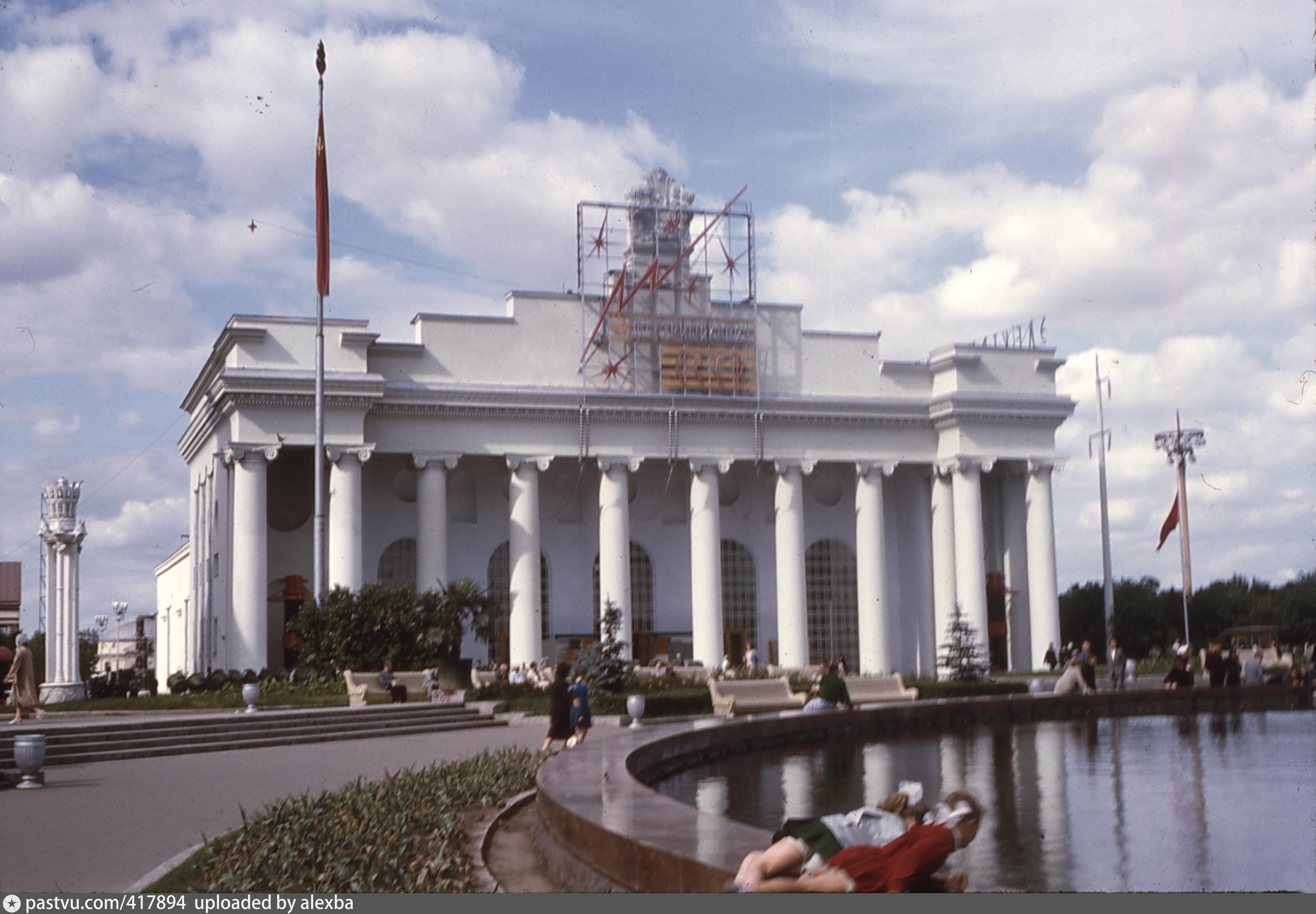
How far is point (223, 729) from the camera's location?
2659 centimetres

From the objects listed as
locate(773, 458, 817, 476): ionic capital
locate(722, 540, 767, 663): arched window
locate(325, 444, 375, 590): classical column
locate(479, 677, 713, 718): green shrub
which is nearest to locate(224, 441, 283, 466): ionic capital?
locate(325, 444, 375, 590): classical column

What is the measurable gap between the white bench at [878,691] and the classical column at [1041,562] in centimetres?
2362

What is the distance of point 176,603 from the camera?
2675 inches

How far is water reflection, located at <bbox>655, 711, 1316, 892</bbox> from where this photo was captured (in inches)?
421

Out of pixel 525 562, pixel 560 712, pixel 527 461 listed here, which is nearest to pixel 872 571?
pixel 525 562

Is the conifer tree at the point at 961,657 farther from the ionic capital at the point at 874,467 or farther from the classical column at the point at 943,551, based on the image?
the ionic capital at the point at 874,467

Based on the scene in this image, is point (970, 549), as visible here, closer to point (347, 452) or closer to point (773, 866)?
point (347, 452)

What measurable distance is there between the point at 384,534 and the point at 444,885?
44.9 meters

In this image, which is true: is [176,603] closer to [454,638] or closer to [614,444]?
[614,444]

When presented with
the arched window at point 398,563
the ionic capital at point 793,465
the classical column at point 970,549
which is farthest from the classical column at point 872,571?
the arched window at point 398,563

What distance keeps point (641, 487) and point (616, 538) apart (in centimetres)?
562

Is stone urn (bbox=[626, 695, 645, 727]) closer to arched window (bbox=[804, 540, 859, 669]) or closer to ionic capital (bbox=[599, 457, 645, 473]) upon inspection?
ionic capital (bbox=[599, 457, 645, 473])

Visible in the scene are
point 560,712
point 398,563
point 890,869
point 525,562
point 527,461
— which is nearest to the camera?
point 890,869

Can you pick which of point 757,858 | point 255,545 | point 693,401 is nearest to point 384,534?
point 255,545
